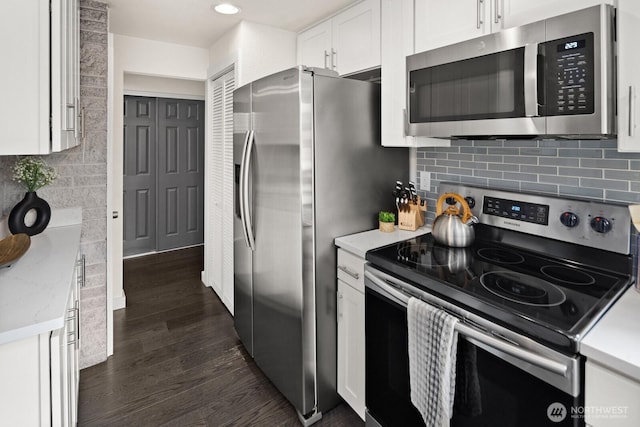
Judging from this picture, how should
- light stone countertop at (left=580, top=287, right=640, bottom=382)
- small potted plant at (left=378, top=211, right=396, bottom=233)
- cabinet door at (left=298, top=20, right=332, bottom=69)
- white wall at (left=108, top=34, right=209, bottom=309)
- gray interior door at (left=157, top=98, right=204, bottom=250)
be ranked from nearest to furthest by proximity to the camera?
light stone countertop at (left=580, top=287, right=640, bottom=382) < small potted plant at (left=378, top=211, right=396, bottom=233) < cabinet door at (left=298, top=20, right=332, bottom=69) < white wall at (left=108, top=34, right=209, bottom=309) < gray interior door at (left=157, top=98, right=204, bottom=250)

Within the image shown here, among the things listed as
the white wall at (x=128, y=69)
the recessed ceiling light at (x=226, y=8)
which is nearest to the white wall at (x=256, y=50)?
the recessed ceiling light at (x=226, y=8)

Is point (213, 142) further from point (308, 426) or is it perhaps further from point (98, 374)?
point (308, 426)

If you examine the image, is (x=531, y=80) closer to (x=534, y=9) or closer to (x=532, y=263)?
(x=534, y=9)

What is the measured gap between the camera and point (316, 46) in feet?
8.32

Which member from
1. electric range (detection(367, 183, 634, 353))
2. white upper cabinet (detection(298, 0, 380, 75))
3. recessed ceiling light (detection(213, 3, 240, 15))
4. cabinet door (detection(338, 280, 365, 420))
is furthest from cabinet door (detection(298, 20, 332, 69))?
cabinet door (detection(338, 280, 365, 420))

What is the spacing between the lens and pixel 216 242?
338 centimetres

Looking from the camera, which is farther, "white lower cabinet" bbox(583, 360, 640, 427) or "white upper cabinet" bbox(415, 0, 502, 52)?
"white upper cabinet" bbox(415, 0, 502, 52)

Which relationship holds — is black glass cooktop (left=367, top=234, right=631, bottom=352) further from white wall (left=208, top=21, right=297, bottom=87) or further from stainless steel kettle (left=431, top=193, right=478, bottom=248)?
white wall (left=208, top=21, right=297, bottom=87)

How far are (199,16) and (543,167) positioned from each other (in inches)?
95.1

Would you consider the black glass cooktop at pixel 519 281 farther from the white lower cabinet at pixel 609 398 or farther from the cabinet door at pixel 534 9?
the cabinet door at pixel 534 9

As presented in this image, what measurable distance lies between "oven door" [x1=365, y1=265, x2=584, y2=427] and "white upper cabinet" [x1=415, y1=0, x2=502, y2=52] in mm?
1084

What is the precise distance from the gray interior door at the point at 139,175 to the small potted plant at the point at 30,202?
2.76 meters

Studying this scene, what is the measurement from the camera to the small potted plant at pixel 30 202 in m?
1.72

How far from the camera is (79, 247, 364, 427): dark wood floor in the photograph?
1880mm
